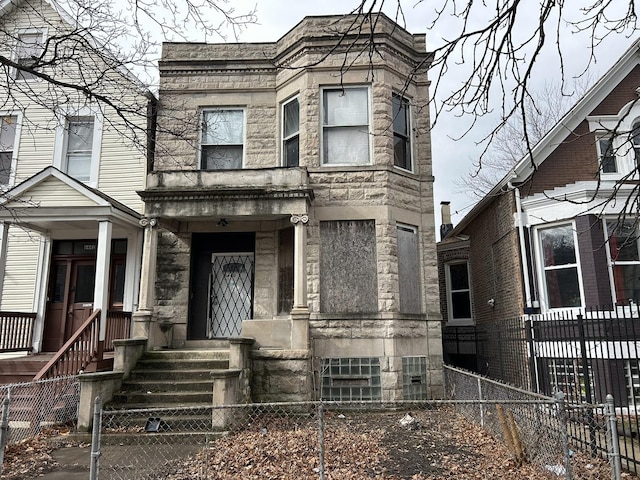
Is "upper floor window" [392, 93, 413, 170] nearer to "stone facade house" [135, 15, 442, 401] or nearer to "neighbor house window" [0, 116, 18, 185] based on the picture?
"stone facade house" [135, 15, 442, 401]

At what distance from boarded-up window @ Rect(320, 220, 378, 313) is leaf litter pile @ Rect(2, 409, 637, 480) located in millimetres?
3073

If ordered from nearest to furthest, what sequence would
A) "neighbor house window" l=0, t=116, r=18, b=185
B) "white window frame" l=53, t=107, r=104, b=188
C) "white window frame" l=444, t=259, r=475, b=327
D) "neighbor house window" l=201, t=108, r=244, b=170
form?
"neighbor house window" l=201, t=108, r=244, b=170, "white window frame" l=53, t=107, r=104, b=188, "neighbor house window" l=0, t=116, r=18, b=185, "white window frame" l=444, t=259, r=475, b=327

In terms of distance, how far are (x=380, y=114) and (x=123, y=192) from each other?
682cm

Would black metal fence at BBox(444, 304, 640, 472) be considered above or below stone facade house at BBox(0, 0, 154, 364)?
below

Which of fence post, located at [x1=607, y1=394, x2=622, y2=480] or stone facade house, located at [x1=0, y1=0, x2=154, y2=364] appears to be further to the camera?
stone facade house, located at [x1=0, y1=0, x2=154, y2=364]

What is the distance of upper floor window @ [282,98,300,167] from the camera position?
12046 mm

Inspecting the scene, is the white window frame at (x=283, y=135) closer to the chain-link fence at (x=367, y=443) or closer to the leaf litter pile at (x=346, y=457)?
the chain-link fence at (x=367, y=443)

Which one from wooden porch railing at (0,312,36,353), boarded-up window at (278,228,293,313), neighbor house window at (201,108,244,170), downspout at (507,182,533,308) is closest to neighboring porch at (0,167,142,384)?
wooden porch railing at (0,312,36,353)

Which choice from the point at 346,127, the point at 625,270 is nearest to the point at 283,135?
the point at 346,127

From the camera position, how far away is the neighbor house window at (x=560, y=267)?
11078 millimetres

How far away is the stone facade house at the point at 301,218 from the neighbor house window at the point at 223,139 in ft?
0.12

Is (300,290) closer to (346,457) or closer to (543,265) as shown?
(346,457)

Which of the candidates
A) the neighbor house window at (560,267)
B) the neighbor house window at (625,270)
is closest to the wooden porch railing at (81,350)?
the neighbor house window at (560,267)

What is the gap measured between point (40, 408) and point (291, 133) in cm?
798
